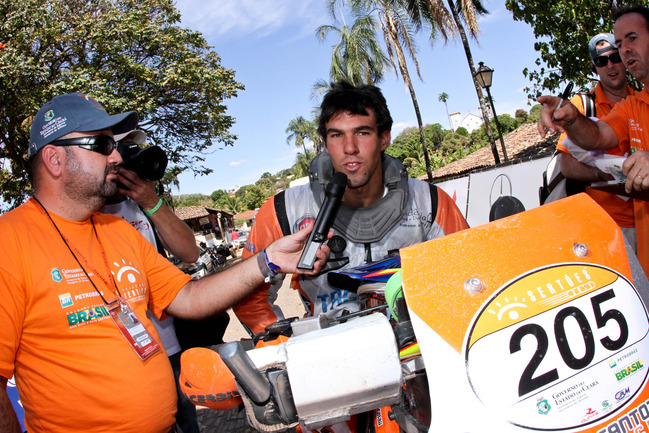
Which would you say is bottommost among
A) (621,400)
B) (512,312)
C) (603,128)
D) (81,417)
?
(621,400)

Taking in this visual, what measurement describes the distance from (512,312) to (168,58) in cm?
1461

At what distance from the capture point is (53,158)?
6.39 ft

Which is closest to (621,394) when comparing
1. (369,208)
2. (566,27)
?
(369,208)

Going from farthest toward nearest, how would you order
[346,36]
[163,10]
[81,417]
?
[346,36] < [163,10] < [81,417]

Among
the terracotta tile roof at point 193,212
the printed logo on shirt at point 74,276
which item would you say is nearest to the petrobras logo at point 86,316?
the printed logo on shirt at point 74,276

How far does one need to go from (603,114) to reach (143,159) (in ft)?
10.6

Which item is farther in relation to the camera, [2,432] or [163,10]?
[163,10]

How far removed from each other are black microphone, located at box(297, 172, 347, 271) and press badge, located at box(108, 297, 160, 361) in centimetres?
75

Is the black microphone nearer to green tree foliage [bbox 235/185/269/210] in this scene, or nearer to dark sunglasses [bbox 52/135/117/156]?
dark sunglasses [bbox 52/135/117/156]

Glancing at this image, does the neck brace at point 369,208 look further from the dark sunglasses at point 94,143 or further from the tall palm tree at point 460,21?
the tall palm tree at point 460,21

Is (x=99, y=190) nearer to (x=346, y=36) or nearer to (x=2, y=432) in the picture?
(x=2, y=432)

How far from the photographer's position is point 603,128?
2652mm

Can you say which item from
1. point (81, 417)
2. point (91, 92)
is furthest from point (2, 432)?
point (91, 92)

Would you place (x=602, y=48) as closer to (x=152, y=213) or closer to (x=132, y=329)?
(x=152, y=213)
